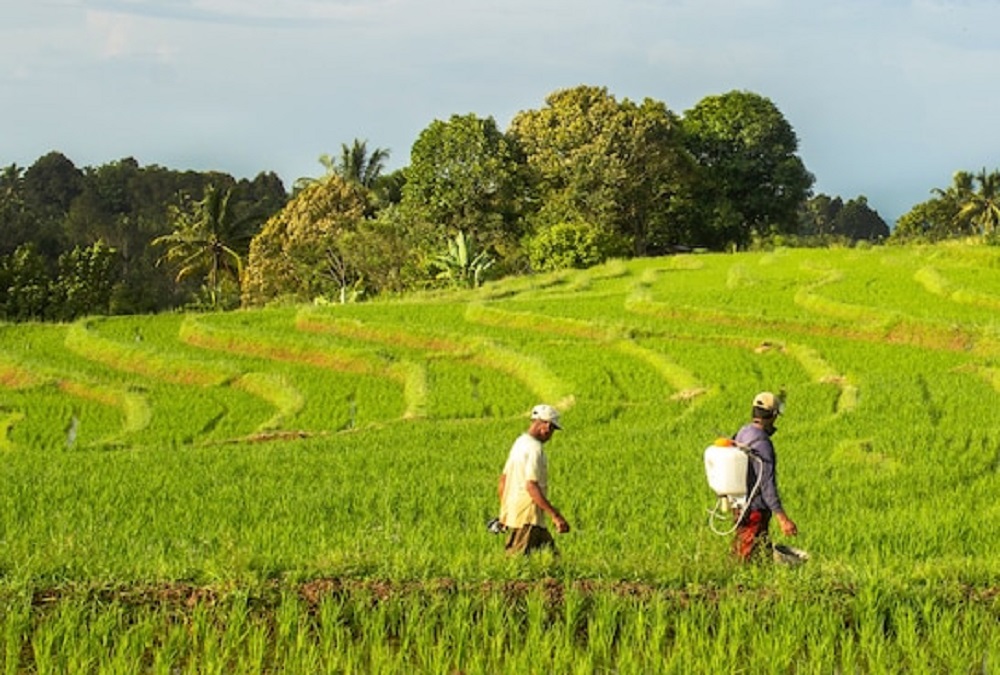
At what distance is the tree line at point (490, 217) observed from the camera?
106ft

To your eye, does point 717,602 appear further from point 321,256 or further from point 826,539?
point 321,256

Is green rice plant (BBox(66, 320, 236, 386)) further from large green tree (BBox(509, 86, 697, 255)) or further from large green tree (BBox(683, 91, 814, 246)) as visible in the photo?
large green tree (BBox(683, 91, 814, 246))

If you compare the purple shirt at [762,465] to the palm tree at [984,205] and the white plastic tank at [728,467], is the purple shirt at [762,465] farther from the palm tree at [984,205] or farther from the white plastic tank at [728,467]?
the palm tree at [984,205]

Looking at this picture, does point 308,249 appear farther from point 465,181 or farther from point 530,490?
point 530,490

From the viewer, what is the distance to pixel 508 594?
5516 millimetres

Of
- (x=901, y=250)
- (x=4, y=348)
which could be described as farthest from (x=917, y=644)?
(x=901, y=250)

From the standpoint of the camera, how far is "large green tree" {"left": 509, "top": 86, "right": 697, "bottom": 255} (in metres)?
33.0

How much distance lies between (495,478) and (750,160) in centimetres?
2902

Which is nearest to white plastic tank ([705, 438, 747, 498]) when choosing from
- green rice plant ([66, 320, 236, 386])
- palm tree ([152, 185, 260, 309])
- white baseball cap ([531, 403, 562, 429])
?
white baseball cap ([531, 403, 562, 429])

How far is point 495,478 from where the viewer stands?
33.8ft

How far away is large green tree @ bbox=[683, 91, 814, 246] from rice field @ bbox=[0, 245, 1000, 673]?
1296 cm

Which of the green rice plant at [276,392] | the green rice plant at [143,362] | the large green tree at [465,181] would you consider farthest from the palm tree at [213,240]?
the green rice plant at [276,392]

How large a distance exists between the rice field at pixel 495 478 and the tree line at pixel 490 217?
8.85 meters

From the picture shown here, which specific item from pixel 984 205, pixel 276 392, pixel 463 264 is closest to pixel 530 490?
pixel 276 392
